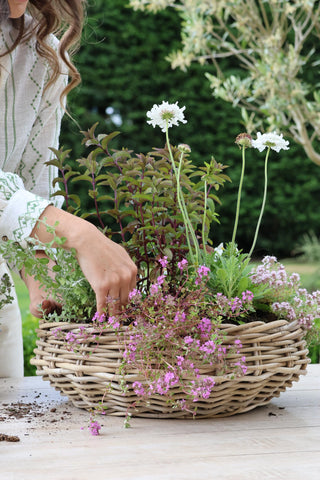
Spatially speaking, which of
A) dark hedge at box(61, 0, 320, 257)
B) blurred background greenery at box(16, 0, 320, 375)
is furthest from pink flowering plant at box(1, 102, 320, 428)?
dark hedge at box(61, 0, 320, 257)

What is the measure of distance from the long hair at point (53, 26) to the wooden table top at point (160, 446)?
0.89 meters

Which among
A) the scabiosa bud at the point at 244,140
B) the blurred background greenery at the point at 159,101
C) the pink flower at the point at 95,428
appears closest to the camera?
the pink flower at the point at 95,428

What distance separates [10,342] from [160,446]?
0.84 m

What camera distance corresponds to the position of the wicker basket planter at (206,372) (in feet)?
3.34

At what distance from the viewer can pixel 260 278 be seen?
1.17 metres

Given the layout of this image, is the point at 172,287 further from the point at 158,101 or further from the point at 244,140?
the point at 158,101

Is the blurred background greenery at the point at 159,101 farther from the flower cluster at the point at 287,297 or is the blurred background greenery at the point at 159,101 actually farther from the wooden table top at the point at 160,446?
the wooden table top at the point at 160,446

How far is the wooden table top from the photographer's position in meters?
0.80

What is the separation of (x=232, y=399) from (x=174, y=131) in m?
5.88

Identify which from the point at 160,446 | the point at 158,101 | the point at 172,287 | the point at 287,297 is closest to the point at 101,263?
the point at 172,287

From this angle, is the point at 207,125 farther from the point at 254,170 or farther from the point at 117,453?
the point at 117,453

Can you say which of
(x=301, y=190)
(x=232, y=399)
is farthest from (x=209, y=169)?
(x=301, y=190)

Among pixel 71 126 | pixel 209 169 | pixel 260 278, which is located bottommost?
pixel 260 278

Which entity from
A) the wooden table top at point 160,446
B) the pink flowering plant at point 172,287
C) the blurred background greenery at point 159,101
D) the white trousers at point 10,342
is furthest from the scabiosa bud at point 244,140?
the blurred background greenery at point 159,101
